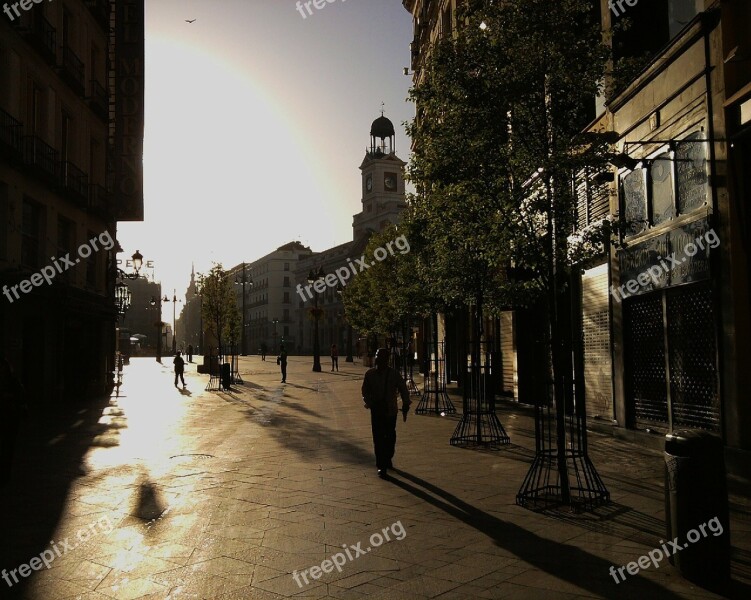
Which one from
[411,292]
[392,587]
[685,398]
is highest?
[411,292]

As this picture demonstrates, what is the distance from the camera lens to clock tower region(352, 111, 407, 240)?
3479 inches

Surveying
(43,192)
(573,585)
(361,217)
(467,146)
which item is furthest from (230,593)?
(361,217)

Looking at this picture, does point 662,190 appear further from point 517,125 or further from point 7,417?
point 7,417

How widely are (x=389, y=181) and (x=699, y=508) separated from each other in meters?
85.9

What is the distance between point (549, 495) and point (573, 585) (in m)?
2.83

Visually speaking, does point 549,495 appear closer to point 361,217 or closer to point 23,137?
point 23,137

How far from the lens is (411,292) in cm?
2212

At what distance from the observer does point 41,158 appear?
20188mm

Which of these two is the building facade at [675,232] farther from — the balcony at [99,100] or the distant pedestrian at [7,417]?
the balcony at [99,100]

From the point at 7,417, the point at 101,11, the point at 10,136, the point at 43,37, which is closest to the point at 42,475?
the point at 7,417

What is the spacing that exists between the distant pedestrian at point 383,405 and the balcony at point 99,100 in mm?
18901

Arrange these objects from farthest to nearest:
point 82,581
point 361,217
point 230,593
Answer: point 361,217 < point 82,581 < point 230,593

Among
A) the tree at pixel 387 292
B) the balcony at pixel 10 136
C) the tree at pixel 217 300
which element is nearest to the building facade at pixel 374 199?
the tree at pixel 387 292

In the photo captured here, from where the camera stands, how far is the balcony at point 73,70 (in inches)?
864
